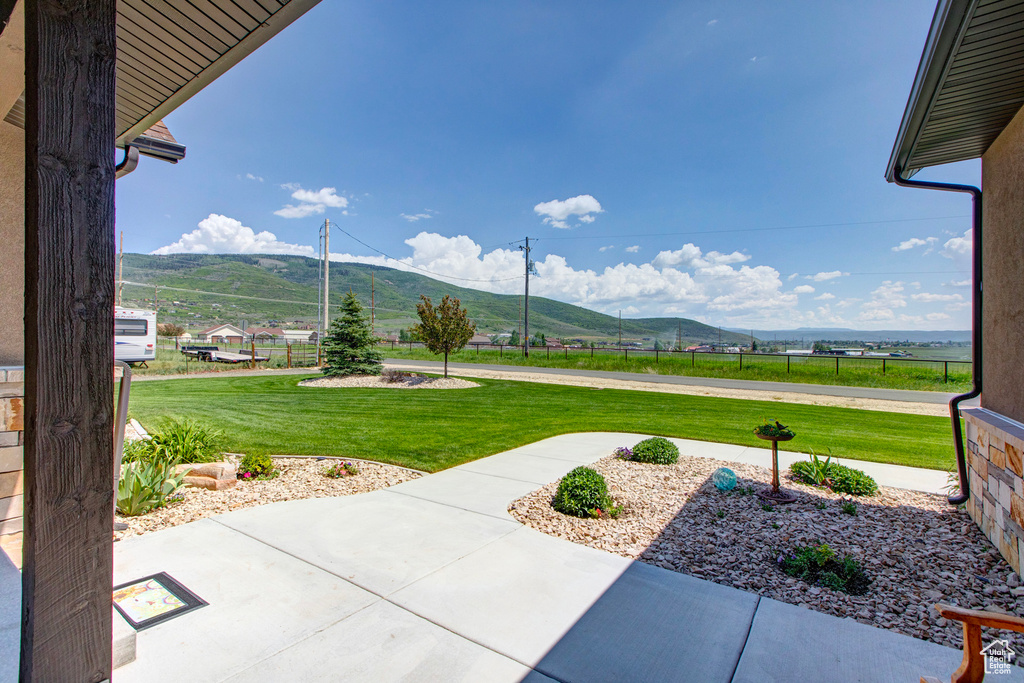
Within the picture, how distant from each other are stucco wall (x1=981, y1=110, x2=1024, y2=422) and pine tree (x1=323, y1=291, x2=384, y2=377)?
1618 centimetres

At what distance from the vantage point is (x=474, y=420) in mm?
9164

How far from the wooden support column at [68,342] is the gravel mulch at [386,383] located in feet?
45.5

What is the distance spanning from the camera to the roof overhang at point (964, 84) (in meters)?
2.47

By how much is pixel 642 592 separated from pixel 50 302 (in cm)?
319

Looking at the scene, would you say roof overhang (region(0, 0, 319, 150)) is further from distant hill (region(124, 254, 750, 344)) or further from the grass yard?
distant hill (region(124, 254, 750, 344))

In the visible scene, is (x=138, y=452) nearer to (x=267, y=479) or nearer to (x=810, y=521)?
(x=267, y=479)

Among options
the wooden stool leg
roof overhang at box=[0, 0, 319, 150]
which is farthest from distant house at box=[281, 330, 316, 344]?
the wooden stool leg

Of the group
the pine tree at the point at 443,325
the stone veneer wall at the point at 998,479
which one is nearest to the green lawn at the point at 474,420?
the pine tree at the point at 443,325

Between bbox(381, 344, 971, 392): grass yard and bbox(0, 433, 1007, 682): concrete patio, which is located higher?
bbox(381, 344, 971, 392): grass yard

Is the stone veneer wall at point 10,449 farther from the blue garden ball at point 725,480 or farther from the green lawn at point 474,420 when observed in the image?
the blue garden ball at point 725,480

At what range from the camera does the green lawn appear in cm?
662

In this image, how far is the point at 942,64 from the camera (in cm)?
277

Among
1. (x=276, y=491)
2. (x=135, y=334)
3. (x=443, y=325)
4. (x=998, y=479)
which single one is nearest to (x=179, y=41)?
(x=276, y=491)

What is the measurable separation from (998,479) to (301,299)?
105225mm
